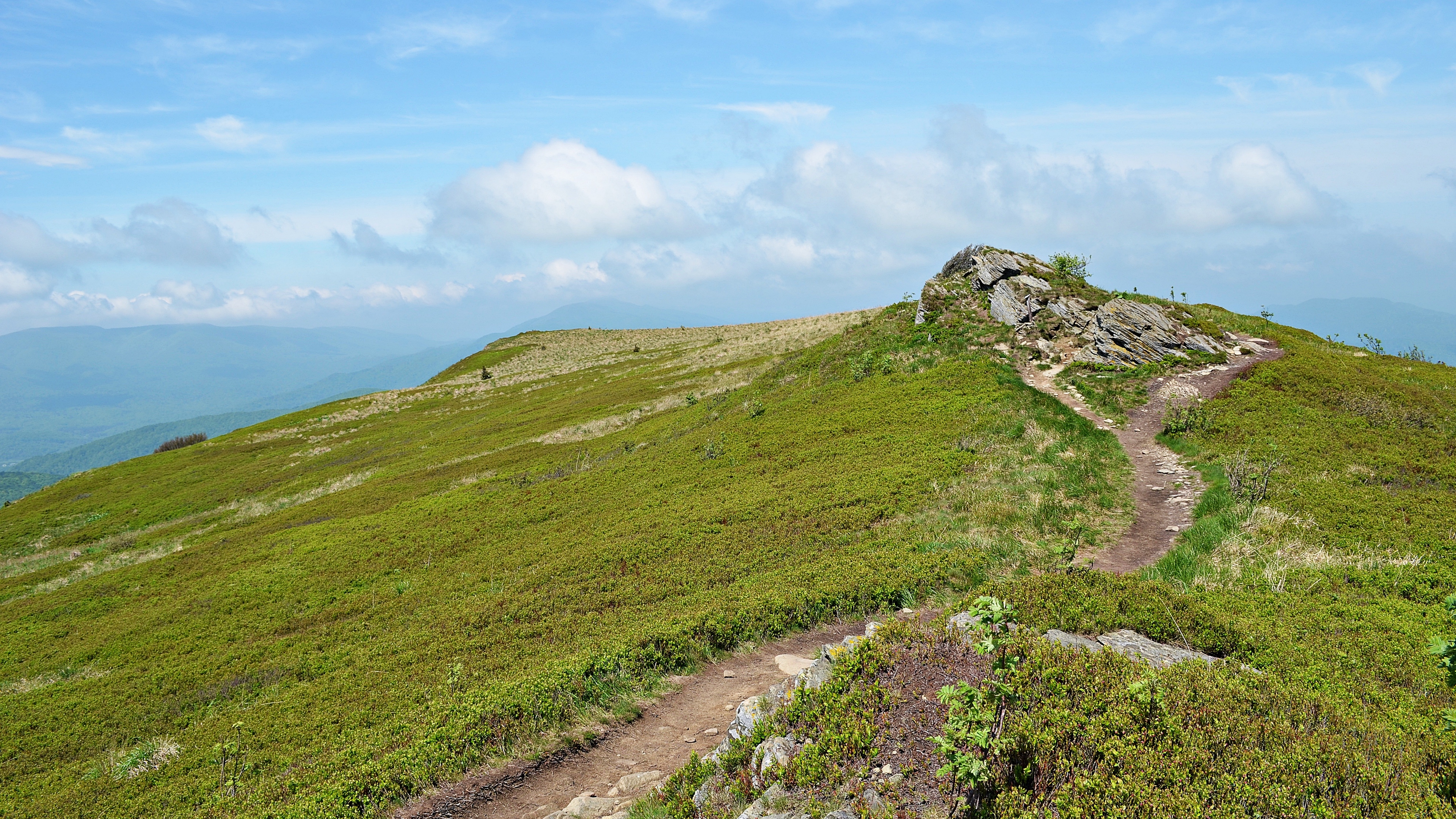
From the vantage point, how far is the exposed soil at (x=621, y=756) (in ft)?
32.2

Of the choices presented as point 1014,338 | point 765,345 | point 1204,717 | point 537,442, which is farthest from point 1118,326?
point 765,345

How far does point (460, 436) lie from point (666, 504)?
44.7 meters

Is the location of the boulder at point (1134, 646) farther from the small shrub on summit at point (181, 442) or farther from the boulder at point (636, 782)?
the small shrub on summit at point (181, 442)

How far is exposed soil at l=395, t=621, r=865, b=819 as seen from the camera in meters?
9.83

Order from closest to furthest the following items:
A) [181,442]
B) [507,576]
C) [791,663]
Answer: [791,663] → [507,576] → [181,442]

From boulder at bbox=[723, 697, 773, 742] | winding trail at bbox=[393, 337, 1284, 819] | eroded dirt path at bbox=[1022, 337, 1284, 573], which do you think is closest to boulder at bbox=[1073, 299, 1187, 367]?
eroded dirt path at bbox=[1022, 337, 1284, 573]

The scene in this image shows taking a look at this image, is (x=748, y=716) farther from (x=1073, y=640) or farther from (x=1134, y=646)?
(x=1134, y=646)

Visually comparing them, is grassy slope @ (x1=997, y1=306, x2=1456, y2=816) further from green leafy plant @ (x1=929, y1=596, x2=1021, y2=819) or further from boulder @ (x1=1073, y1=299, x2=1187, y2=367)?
boulder @ (x1=1073, y1=299, x2=1187, y2=367)

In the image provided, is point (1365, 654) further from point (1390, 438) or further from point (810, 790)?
point (1390, 438)

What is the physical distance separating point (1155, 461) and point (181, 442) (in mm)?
128430

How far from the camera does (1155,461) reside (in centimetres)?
2353

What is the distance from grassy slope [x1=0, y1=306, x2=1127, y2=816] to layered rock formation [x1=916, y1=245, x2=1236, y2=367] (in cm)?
389

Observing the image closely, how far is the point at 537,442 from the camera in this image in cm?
5150

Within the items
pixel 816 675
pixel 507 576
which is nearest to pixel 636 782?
pixel 816 675
